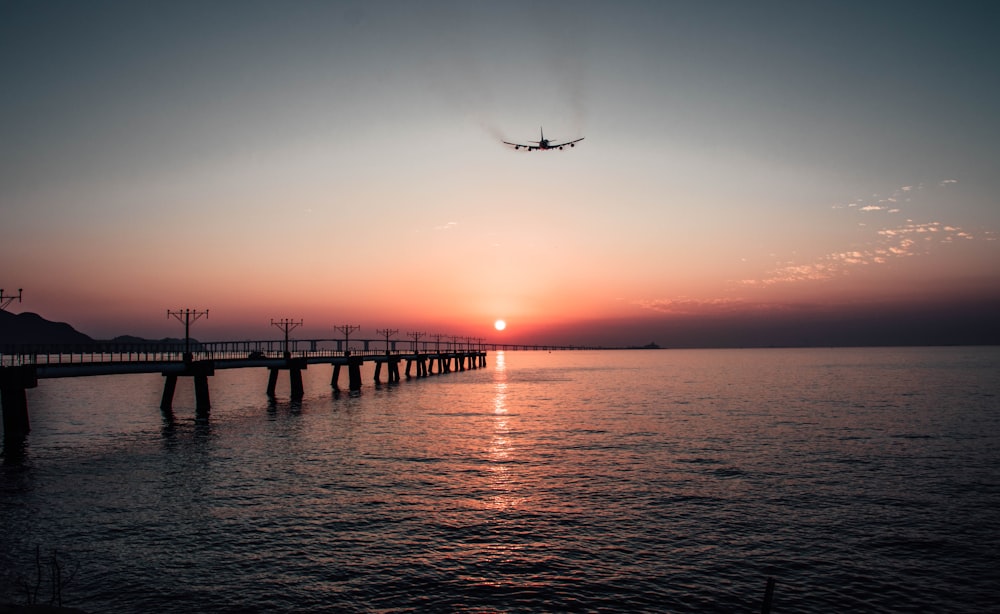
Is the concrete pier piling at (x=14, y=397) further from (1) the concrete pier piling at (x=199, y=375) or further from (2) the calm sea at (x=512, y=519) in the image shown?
(1) the concrete pier piling at (x=199, y=375)

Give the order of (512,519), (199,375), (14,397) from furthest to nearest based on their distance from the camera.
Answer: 1. (199,375)
2. (14,397)
3. (512,519)

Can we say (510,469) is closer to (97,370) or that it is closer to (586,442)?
(586,442)

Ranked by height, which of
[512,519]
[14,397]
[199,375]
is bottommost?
[512,519]

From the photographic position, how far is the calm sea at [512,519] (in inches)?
703

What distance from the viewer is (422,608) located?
16.7m

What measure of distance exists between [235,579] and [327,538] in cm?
405

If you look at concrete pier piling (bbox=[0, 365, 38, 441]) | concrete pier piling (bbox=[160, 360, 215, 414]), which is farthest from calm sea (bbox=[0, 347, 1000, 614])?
concrete pier piling (bbox=[160, 360, 215, 414])

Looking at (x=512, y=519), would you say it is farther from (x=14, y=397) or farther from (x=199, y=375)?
(x=199, y=375)

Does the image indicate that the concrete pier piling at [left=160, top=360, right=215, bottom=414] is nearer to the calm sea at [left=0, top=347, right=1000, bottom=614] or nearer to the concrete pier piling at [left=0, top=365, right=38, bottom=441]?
the calm sea at [left=0, top=347, right=1000, bottom=614]

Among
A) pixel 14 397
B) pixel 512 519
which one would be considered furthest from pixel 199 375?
pixel 512 519

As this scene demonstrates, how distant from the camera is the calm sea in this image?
703 inches

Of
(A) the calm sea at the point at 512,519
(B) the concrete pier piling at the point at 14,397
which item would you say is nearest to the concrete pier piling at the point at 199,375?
(A) the calm sea at the point at 512,519

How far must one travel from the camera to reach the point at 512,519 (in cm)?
2491

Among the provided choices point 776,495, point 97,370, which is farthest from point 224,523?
point 97,370
